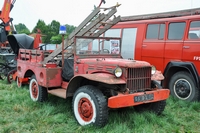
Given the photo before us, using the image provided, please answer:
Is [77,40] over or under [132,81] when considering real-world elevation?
over

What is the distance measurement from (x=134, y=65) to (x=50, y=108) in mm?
2145

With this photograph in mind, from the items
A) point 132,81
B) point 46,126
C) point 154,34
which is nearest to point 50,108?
point 46,126

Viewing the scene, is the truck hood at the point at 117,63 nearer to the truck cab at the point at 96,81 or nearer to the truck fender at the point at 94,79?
the truck cab at the point at 96,81

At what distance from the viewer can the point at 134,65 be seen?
4285 millimetres

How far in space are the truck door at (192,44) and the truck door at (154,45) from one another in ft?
2.38

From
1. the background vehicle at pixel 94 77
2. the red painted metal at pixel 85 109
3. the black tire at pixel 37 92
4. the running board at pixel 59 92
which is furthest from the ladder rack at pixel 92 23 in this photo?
the red painted metal at pixel 85 109

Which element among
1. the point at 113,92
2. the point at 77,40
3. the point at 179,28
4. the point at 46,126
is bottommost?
the point at 46,126

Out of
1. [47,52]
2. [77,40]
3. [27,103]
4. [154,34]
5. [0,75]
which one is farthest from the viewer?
[0,75]

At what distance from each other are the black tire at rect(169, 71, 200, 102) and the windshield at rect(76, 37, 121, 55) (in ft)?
6.17

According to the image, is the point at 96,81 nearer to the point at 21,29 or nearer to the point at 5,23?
the point at 5,23

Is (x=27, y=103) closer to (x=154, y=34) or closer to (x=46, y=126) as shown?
(x=46, y=126)

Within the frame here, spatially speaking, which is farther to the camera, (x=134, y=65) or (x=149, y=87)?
(x=149, y=87)

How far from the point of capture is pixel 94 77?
13.8 feet

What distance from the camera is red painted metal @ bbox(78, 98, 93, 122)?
4262 millimetres
